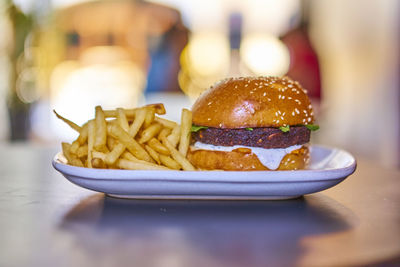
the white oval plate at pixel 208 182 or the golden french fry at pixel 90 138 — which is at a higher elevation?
the golden french fry at pixel 90 138

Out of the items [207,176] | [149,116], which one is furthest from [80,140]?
[207,176]

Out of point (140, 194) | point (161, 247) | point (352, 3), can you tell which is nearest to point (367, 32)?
point (352, 3)

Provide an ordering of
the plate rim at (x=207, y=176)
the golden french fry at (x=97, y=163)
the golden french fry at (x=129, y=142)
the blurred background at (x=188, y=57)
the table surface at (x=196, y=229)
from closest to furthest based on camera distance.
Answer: the table surface at (x=196, y=229)
the plate rim at (x=207, y=176)
the golden french fry at (x=97, y=163)
the golden french fry at (x=129, y=142)
the blurred background at (x=188, y=57)

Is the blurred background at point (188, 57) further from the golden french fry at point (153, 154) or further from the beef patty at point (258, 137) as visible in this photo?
the golden french fry at point (153, 154)

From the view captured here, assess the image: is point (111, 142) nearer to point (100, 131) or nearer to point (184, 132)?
point (100, 131)

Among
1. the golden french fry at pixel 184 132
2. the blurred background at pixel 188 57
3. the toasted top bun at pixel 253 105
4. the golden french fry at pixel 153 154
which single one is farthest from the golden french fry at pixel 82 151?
the blurred background at pixel 188 57
